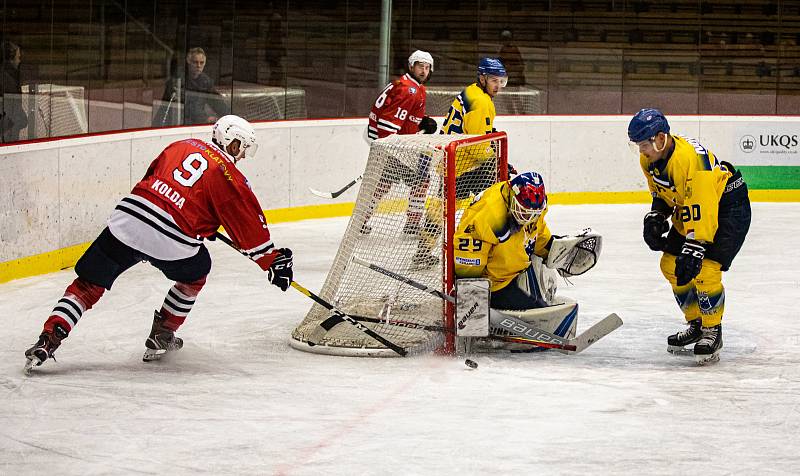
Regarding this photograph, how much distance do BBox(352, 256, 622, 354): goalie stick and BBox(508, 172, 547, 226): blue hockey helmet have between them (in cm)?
41

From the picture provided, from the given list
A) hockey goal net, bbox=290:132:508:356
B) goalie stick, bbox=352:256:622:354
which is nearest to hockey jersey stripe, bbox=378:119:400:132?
hockey goal net, bbox=290:132:508:356

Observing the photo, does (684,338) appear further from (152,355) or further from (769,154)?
(769,154)

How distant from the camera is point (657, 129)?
15.6 feet

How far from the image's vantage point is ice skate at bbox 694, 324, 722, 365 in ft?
16.2

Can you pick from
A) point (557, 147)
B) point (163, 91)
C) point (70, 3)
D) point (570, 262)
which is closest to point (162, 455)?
point (570, 262)

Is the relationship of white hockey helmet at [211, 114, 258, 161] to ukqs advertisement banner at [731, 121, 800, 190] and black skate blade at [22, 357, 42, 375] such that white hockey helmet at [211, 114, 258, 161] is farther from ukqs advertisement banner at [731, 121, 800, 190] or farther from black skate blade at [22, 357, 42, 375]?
ukqs advertisement banner at [731, 121, 800, 190]

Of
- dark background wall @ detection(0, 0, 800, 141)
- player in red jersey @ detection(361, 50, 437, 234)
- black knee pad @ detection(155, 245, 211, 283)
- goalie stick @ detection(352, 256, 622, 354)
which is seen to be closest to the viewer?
black knee pad @ detection(155, 245, 211, 283)

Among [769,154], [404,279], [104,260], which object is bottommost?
[404,279]

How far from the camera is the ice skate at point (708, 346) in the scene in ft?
16.2

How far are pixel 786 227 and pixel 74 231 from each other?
495cm

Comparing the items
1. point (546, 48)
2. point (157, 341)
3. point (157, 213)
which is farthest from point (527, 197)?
point (546, 48)

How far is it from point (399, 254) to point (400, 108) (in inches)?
110

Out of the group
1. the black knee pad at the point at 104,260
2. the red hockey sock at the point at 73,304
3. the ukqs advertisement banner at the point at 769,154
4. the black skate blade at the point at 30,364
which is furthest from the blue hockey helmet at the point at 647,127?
the ukqs advertisement banner at the point at 769,154

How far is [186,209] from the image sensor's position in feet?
15.1
